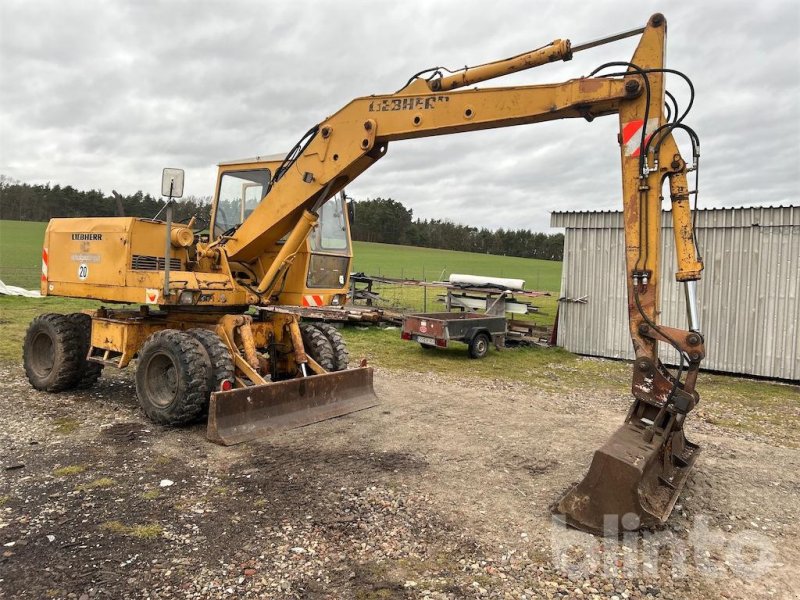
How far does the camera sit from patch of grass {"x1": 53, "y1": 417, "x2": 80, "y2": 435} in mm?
6301

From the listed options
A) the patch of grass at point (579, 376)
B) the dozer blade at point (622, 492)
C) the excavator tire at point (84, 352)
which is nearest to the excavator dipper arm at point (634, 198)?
the dozer blade at point (622, 492)

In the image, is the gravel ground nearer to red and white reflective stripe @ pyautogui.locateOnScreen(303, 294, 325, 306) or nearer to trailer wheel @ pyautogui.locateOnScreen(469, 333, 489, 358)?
red and white reflective stripe @ pyautogui.locateOnScreen(303, 294, 325, 306)

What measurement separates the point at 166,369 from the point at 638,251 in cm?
544

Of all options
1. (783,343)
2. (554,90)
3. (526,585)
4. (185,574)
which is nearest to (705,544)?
(526,585)

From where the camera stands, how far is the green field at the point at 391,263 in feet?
106

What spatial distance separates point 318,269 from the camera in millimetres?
7609

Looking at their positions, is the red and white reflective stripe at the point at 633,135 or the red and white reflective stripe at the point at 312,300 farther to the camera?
the red and white reflective stripe at the point at 312,300

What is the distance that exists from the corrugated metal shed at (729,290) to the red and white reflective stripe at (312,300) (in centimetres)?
823

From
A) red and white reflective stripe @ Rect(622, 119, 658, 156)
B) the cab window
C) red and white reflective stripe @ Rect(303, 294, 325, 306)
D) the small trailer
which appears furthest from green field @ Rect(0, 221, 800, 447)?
the cab window

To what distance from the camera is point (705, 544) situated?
13.5 ft

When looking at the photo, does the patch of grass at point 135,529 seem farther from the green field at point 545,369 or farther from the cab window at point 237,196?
the green field at point 545,369

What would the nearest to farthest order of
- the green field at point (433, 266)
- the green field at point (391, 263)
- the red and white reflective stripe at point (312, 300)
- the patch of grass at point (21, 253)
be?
the red and white reflective stripe at point (312, 300) → the patch of grass at point (21, 253) → the green field at point (391, 263) → the green field at point (433, 266)

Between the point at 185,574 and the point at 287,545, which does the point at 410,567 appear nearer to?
the point at 287,545

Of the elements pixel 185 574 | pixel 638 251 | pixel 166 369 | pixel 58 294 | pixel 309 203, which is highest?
pixel 309 203
